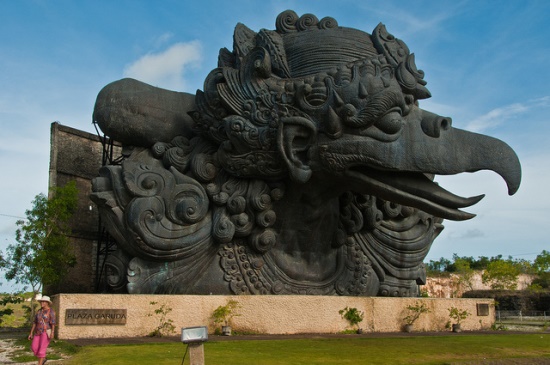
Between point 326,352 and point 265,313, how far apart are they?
8.70 feet

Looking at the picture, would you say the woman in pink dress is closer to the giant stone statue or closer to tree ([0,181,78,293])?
the giant stone statue

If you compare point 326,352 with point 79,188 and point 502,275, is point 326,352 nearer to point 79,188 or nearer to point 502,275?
point 79,188

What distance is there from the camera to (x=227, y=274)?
10.7 m

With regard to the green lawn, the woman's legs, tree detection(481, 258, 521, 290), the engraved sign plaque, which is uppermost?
tree detection(481, 258, 521, 290)

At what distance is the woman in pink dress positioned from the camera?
20.7 ft

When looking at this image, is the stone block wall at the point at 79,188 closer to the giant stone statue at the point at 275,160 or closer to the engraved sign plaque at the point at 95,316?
the giant stone statue at the point at 275,160

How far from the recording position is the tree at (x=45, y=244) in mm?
13258

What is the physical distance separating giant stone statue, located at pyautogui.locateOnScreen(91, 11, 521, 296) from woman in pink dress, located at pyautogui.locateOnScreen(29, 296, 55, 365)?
3.37 metres

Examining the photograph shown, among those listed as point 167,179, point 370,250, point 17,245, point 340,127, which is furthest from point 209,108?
point 17,245

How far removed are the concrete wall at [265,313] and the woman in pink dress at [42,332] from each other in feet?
6.53

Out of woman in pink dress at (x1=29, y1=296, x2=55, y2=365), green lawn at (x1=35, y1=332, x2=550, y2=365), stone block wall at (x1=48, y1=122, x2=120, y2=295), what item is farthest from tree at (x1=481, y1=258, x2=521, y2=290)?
woman in pink dress at (x1=29, y1=296, x2=55, y2=365)

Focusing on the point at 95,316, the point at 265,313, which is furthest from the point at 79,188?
the point at 265,313

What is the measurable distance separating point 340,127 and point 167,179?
10.6ft

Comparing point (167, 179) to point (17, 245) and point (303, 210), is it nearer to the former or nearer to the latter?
point (303, 210)
